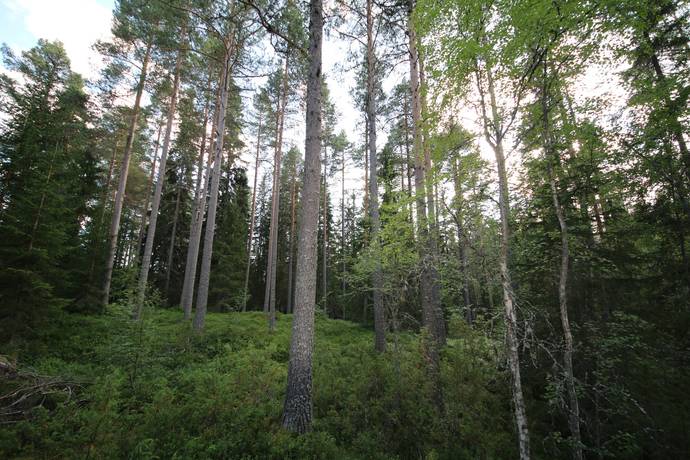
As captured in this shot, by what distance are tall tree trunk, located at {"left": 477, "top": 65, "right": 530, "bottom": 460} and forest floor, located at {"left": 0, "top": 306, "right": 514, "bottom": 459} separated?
1323 millimetres

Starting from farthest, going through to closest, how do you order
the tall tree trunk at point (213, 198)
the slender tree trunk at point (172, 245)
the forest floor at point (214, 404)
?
the slender tree trunk at point (172, 245), the tall tree trunk at point (213, 198), the forest floor at point (214, 404)

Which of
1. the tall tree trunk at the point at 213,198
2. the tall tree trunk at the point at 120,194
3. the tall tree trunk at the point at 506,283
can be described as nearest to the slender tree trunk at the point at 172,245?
the tall tree trunk at the point at 120,194

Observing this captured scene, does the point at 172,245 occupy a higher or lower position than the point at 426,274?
higher

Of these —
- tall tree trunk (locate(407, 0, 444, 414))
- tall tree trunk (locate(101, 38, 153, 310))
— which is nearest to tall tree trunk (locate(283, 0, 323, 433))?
tall tree trunk (locate(407, 0, 444, 414))

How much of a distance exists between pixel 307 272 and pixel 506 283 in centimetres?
337

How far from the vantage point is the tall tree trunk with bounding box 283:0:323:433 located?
188 inches

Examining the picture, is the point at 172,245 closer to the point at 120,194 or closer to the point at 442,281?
the point at 120,194

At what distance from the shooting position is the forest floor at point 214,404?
4012 mm

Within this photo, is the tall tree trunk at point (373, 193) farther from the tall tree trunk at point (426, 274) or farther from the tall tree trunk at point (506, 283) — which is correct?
Answer: the tall tree trunk at point (506, 283)

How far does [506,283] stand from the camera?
171 inches

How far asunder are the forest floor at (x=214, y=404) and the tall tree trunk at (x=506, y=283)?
132cm

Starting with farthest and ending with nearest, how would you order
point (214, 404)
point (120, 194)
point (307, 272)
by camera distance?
point (120, 194)
point (307, 272)
point (214, 404)

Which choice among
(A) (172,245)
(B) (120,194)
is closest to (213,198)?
(B) (120,194)

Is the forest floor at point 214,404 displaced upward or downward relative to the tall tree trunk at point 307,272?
downward
